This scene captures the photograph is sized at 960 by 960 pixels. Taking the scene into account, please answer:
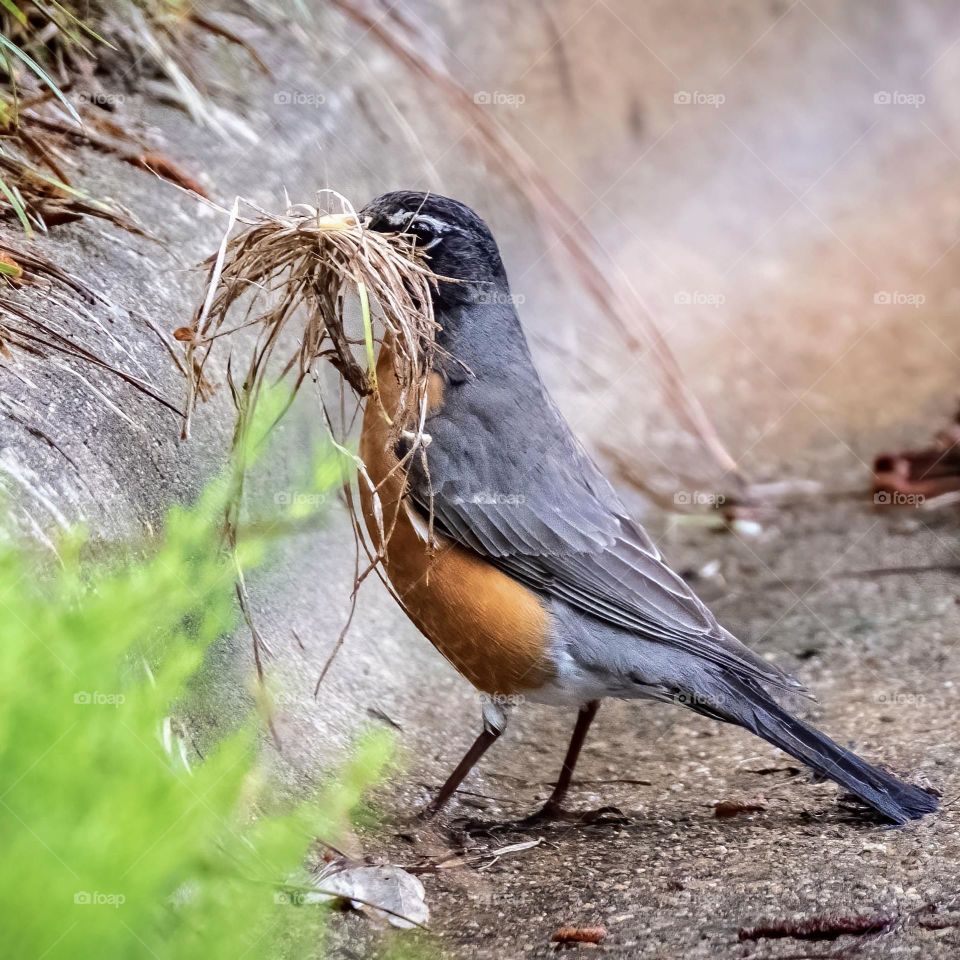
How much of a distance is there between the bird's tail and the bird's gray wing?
0.09 m

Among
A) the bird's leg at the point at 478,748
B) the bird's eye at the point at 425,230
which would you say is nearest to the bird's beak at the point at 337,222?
the bird's eye at the point at 425,230

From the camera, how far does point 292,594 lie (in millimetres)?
4055

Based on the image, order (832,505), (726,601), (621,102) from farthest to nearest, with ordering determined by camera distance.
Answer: (621,102) < (832,505) < (726,601)

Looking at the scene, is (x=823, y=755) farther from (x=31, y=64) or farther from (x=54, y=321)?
(x=31, y=64)

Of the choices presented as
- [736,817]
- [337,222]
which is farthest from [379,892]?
[337,222]

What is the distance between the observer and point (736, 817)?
346 cm

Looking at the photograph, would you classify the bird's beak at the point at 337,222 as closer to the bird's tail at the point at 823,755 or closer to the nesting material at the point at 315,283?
the nesting material at the point at 315,283

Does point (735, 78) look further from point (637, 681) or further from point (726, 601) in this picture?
point (637, 681)

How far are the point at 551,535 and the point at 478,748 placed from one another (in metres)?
0.70

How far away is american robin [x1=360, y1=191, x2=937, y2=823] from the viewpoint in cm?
359

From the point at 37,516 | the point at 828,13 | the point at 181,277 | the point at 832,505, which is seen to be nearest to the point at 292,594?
the point at 181,277

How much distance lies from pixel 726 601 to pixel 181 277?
265cm

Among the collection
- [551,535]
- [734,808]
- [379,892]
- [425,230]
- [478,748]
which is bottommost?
[379,892]

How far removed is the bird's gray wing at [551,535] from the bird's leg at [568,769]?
15.8 inches
